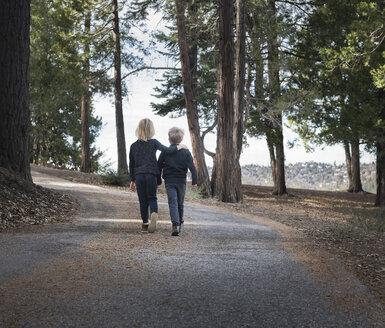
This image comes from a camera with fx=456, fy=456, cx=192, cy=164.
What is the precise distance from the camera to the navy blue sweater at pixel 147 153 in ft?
25.7

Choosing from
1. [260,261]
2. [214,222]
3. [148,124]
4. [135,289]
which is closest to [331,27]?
[214,222]

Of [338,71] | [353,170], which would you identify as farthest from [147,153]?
[353,170]

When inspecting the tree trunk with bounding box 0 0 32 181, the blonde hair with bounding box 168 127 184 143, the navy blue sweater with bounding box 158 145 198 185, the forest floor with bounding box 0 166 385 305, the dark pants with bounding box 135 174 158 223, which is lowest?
the forest floor with bounding box 0 166 385 305

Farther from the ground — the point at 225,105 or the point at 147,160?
the point at 225,105

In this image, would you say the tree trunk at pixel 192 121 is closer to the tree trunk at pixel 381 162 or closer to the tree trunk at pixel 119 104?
the tree trunk at pixel 119 104

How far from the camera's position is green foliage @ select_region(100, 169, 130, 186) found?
2161cm

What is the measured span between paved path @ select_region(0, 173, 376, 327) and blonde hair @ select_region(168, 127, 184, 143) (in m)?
1.71

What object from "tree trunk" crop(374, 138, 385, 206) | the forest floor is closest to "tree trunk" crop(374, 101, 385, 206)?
"tree trunk" crop(374, 138, 385, 206)

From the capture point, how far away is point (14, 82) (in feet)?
35.8

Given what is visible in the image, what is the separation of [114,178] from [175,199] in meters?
14.0

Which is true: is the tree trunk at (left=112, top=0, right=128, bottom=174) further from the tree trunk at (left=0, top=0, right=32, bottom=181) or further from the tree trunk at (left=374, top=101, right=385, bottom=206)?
the tree trunk at (left=0, top=0, right=32, bottom=181)

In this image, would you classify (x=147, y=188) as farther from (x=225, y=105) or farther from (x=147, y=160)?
(x=225, y=105)

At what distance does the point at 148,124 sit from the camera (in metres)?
7.87

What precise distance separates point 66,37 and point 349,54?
14751 mm
